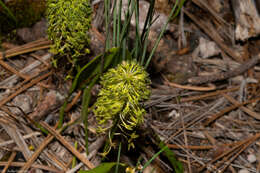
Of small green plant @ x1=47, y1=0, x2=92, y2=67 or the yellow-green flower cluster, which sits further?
small green plant @ x1=47, y1=0, x2=92, y2=67

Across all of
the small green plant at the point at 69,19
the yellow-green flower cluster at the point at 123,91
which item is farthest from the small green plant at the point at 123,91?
the small green plant at the point at 69,19

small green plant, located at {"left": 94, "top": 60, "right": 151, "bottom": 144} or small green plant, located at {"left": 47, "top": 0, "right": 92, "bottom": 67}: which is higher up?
small green plant, located at {"left": 47, "top": 0, "right": 92, "bottom": 67}

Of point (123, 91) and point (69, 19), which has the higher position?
point (69, 19)

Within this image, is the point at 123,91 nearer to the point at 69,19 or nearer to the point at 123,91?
the point at 123,91

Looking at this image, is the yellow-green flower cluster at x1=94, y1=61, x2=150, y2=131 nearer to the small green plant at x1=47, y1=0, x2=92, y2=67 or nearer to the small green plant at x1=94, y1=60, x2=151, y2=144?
the small green plant at x1=94, y1=60, x2=151, y2=144

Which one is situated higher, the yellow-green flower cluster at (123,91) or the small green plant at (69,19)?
the small green plant at (69,19)

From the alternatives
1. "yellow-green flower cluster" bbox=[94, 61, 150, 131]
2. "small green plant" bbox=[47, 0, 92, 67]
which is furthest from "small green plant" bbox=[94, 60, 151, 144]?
"small green plant" bbox=[47, 0, 92, 67]

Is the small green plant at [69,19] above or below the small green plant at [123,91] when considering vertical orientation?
above

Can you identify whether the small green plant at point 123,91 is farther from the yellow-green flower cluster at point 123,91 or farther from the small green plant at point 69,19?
the small green plant at point 69,19

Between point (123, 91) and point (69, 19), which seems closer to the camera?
point (123, 91)

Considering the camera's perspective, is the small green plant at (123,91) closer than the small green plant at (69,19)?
Yes

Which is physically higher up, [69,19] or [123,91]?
[69,19]

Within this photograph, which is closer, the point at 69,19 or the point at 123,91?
the point at 123,91

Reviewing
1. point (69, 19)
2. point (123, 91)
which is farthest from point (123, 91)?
point (69, 19)
